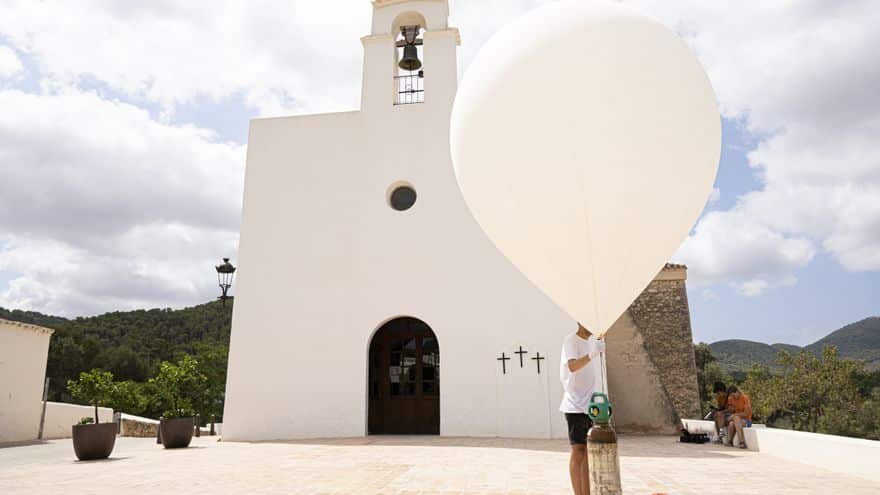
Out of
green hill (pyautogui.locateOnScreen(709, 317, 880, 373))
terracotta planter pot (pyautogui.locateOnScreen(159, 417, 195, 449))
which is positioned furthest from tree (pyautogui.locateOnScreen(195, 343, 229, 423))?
green hill (pyautogui.locateOnScreen(709, 317, 880, 373))

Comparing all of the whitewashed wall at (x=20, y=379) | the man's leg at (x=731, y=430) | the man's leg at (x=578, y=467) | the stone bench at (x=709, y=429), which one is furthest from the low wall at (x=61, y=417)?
the man's leg at (x=578, y=467)

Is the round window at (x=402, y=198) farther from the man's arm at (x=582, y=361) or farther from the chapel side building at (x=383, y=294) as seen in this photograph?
the man's arm at (x=582, y=361)

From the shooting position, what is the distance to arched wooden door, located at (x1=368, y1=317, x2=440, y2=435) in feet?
31.9

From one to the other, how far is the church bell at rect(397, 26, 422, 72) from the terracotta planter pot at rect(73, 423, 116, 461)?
801 centimetres

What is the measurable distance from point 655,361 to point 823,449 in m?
6.28

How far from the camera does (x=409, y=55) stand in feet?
34.7

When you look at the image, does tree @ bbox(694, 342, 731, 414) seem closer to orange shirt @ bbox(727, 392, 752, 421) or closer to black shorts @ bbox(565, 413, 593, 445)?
orange shirt @ bbox(727, 392, 752, 421)

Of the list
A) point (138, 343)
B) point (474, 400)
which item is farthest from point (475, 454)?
point (138, 343)

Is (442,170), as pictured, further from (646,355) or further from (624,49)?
(624,49)

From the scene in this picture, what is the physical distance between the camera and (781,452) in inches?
250

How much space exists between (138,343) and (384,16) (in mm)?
33591

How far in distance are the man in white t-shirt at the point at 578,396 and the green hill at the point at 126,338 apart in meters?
27.5

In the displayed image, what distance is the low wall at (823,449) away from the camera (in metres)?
4.83

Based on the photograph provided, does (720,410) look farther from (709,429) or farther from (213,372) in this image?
(213,372)
